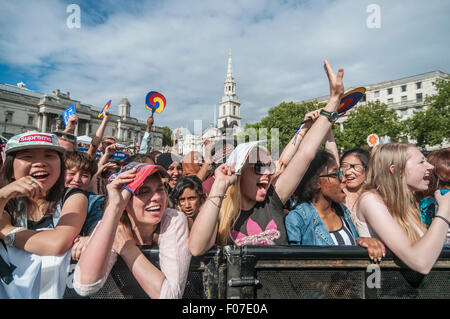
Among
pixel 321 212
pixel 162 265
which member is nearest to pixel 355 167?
pixel 321 212

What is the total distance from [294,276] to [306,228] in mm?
692

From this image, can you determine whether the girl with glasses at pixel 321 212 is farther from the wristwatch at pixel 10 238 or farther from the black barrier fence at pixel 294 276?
the wristwatch at pixel 10 238

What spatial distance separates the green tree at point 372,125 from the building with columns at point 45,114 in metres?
26.7

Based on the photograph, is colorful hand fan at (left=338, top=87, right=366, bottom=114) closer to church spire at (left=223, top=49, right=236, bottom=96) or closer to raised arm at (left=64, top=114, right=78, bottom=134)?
raised arm at (left=64, top=114, right=78, bottom=134)

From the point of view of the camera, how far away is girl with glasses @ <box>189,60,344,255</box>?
1.93m

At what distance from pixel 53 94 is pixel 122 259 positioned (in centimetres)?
6678

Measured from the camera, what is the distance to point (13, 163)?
1.84 metres

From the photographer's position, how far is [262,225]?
2.05m

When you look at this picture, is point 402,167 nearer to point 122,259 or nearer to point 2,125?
point 122,259

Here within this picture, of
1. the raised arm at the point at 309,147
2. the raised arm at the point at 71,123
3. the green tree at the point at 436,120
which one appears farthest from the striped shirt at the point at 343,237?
the green tree at the point at 436,120

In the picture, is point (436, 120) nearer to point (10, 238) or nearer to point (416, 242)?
point (416, 242)

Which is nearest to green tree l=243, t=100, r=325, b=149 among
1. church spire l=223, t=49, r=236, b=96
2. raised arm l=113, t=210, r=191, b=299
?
raised arm l=113, t=210, r=191, b=299

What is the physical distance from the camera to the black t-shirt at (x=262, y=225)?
76.9 inches

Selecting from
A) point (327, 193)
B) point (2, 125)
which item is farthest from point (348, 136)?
point (2, 125)
